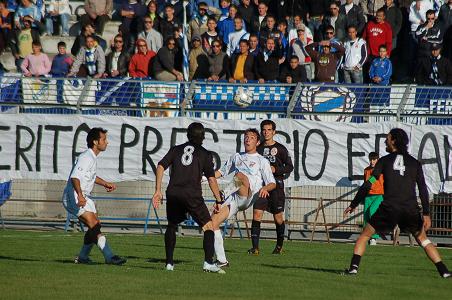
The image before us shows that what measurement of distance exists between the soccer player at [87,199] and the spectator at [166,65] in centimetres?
1159

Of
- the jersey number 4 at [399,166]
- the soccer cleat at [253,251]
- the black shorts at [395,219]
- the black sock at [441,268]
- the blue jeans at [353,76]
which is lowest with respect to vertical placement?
the soccer cleat at [253,251]

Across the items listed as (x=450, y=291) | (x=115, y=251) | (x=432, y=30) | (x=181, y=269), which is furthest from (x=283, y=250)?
(x=432, y=30)

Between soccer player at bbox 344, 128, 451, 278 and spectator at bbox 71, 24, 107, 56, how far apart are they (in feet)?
51.5

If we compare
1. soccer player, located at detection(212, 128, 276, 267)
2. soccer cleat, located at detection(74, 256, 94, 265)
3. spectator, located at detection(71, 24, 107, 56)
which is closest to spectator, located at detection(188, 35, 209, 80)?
spectator, located at detection(71, 24, 107, 56)

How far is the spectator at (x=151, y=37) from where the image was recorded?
28859 millimetres

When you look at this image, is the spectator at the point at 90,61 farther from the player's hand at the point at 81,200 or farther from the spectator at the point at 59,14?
the player's hand at the point at 81,200

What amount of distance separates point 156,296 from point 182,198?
2709 millimetres

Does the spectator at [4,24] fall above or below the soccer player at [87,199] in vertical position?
above

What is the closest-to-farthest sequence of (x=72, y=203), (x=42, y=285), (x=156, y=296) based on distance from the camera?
(x=156, y=296) < (x=42, y=285) < (x=72, y=203)

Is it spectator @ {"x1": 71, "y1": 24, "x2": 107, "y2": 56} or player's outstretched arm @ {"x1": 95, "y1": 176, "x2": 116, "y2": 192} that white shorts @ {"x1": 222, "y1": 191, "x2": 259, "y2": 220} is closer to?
player's outstretched arm @ {"x1": 95, "y1": 176, "x2": 116, "y2": 192}

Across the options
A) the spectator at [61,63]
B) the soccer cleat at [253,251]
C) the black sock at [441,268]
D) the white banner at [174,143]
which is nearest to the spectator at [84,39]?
the spectator at [61,63]

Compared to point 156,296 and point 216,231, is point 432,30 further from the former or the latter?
point 156,296

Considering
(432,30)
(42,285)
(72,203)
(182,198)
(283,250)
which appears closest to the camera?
(42,285)

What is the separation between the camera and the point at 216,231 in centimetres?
1515
